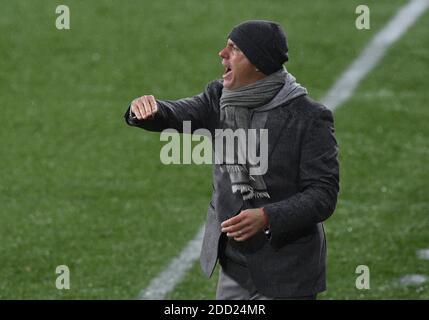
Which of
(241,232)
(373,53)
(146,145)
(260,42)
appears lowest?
(241,232)

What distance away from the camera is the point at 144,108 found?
5113mm

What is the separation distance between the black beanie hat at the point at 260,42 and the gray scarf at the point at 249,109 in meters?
0.08

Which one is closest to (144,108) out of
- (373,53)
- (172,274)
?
(172,274)

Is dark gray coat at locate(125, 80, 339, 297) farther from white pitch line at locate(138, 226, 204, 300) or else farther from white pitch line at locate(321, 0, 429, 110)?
white pitch line at locate(321, 0, 429, 110)

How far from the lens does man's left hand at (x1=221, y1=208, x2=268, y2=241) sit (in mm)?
4980

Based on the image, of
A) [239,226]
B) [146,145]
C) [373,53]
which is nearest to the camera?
[239,226]

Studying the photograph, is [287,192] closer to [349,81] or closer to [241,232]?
[241,232]

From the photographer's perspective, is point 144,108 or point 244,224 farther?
point 144,108

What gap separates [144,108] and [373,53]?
8916 mm

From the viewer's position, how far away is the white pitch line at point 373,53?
12371 mm

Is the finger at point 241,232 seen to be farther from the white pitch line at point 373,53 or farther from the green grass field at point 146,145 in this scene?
the white pitch line at point 373,53

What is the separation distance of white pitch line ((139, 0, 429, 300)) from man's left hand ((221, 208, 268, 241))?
2853 mm

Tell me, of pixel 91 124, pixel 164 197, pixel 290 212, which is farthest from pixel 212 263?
pixel 91 124

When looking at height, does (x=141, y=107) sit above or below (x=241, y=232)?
above
